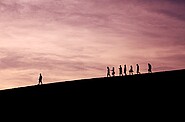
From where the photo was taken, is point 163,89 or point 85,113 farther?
point 85,113

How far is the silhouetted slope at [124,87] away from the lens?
19.0 m

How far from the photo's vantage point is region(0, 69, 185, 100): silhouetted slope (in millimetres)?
19016

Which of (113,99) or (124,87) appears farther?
(124,87)

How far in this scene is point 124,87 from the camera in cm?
2083

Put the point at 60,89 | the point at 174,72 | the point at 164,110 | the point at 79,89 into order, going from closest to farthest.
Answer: the point at 164,110
the point at 174,72
the point at 79,89
the point at 60,89

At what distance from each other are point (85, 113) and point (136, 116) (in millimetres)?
4050

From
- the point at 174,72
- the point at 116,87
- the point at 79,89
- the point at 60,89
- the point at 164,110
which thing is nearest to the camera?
the point at 164,110

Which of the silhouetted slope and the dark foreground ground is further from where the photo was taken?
the silhouetted slope

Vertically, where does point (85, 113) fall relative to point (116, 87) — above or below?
below

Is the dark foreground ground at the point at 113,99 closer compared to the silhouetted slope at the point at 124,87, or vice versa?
the dark foreground ground at the point at 113,99

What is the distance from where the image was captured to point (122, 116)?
19.6 m

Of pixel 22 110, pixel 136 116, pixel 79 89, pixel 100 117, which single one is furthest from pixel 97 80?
pixel 22 110

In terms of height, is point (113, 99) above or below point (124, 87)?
below

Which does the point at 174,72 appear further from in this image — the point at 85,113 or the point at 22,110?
the point at 22,110
